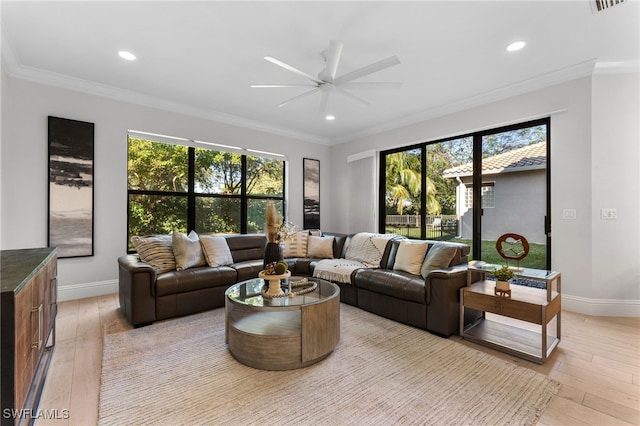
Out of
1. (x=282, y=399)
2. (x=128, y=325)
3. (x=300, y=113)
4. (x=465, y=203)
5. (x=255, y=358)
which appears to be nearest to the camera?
(x=282, y=399)

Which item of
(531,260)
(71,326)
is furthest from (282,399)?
(531,260)

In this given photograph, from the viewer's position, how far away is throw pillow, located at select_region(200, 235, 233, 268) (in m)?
3.59

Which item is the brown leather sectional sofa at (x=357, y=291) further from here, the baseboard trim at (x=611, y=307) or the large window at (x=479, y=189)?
the baseboard trim at (x=611, y=307)

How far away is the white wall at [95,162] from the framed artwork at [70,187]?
7 centimetres

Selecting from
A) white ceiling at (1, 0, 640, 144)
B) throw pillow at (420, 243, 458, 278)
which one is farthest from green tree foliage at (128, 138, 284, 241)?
throw pillow at (420, 243, 458, 278)

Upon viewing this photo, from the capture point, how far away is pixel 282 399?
5.67 ft

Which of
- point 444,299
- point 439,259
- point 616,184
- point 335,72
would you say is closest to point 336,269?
point 439,259

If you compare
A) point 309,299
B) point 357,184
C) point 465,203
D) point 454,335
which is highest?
point 357,184

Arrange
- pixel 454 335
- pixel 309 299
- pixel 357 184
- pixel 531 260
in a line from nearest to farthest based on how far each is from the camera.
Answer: pixel 309 299, pixel 454 335, pixel 531 260, pixel 357 184

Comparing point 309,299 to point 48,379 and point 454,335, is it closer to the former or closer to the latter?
point 454,335

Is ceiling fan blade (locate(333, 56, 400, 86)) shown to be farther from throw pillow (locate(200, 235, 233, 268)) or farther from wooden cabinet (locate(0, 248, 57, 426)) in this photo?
wooden cabinet (locate(0, 248, 57, 426))

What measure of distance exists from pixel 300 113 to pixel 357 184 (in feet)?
6.03

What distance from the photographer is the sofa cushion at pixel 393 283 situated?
2.79 metres

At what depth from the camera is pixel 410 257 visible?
10.8ft
